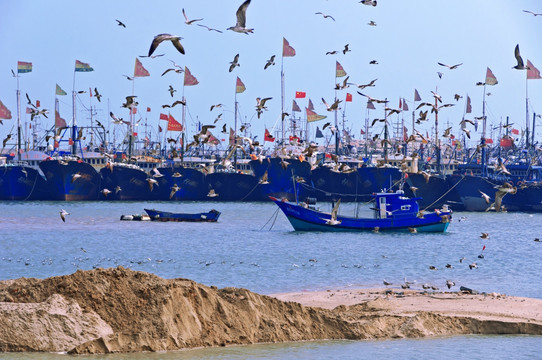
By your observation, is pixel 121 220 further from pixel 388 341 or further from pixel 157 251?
pixel 388 341

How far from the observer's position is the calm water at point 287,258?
1880 centimetres

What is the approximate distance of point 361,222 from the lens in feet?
173

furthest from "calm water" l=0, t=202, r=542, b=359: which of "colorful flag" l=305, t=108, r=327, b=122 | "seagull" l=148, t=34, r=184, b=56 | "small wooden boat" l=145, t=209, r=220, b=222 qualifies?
"colorful flag" l=305, t=108, r=327, b=122

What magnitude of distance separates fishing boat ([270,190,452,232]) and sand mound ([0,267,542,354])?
106 ft

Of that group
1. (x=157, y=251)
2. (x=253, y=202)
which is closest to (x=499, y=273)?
(x=157, y=251)

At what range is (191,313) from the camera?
17.6m

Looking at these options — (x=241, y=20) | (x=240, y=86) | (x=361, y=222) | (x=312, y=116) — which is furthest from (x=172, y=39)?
(x=312, y=116)

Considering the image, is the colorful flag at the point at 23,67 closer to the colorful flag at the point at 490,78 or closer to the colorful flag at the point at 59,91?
the colorful flag at the point at 59,91

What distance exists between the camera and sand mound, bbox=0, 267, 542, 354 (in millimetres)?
17016

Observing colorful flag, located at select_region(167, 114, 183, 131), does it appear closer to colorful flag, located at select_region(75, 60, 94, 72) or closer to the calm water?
colorful flag, located at select_region(75, 60, 94, 72)

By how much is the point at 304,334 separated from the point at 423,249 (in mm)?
27925

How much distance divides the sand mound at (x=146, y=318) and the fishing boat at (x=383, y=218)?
32249mm

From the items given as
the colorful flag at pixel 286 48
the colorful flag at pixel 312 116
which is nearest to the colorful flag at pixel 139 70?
the colorful flag at pixel 286 48

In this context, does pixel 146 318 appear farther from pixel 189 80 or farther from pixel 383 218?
pixel 189 80
